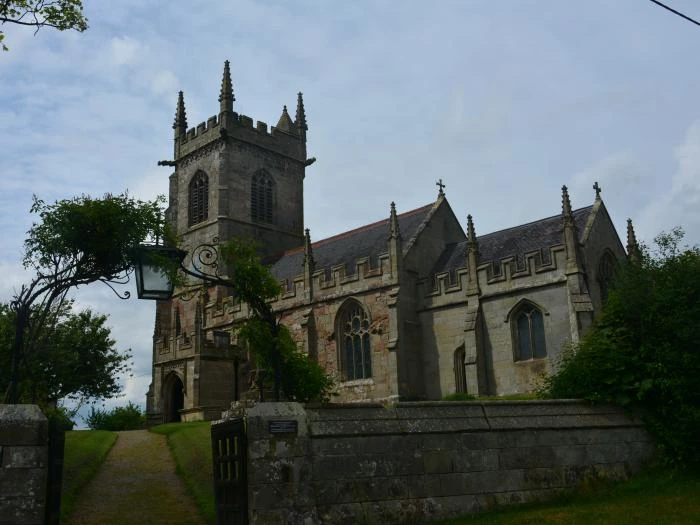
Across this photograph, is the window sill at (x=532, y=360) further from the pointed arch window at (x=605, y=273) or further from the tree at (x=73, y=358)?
the tree at (x=73, y=358)

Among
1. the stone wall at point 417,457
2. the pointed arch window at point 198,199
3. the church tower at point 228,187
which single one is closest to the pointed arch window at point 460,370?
the church tower at point 228,187

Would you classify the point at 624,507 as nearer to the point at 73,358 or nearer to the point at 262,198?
the point at 73,358

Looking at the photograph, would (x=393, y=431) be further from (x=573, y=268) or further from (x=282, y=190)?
(x=282, y=190)

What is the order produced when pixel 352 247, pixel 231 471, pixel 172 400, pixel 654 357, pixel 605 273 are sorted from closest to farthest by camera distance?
1. pixel 231 471
2. pixel 654 357
3. pixel 605 273
4. pixel 172 400
5. pixel 352 247

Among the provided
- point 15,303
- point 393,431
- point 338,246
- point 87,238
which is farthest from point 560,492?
point 338,246

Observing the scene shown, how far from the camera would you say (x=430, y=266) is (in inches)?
1345

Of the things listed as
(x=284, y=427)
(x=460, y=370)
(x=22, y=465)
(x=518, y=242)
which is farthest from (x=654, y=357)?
(x=518, y=242)

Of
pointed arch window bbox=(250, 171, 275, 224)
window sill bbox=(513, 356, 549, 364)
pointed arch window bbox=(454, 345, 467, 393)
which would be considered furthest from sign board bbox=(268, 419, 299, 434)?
pointed arch window bbox=(250, 171, 275, 224)

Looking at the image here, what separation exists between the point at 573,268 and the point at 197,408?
18.3 metres

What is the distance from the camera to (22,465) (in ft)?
29.0

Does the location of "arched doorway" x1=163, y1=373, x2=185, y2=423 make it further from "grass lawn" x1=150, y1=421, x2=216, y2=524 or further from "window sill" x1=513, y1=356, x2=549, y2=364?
"window sill" x1=513, y1=356, x2=549, y2=364

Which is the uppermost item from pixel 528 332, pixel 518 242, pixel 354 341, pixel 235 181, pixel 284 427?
pixel 235 181

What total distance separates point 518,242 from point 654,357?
19.5 metres

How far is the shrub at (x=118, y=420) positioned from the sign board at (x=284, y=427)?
99.9ft
